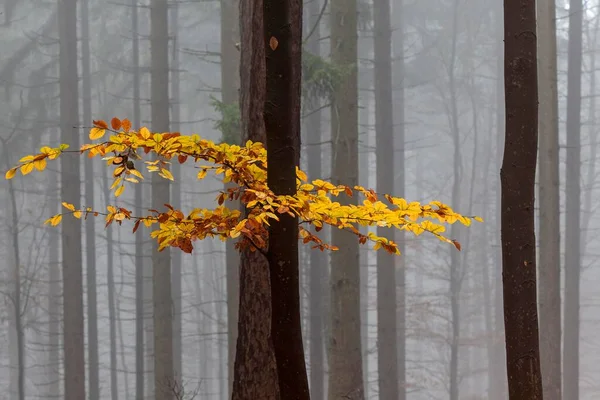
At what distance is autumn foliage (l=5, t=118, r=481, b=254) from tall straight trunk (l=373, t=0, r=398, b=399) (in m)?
11.1

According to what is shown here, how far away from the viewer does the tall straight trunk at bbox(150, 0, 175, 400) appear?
1432 centimetres

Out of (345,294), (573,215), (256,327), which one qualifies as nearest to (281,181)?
(256,327)

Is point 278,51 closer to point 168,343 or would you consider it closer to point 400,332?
point 168,343

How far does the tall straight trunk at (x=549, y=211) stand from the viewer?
11797 mm

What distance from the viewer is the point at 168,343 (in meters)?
14.6

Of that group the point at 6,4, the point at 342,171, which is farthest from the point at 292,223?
the point at 6,4

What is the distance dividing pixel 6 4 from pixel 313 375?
50.5ft

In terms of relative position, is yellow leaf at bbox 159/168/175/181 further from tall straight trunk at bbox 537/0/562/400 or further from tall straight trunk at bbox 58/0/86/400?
tall straight trunk at bbox 58/0/86/400

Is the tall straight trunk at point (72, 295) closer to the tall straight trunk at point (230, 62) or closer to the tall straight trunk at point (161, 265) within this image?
the tall straight trunk at point (161, 265)

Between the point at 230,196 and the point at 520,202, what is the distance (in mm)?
1869

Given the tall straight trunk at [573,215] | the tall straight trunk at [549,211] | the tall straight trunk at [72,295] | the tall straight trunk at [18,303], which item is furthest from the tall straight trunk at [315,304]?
the tall straight trunk at [18,303]

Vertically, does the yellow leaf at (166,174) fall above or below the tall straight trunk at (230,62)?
below

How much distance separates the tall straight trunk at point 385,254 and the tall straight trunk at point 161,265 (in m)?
4.37

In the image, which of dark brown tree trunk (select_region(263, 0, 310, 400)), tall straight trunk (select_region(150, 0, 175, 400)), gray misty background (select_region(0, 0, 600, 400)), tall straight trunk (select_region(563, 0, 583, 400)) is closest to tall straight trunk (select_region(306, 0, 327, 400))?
gray misty background (select_region(0, 0, 600, 400))
